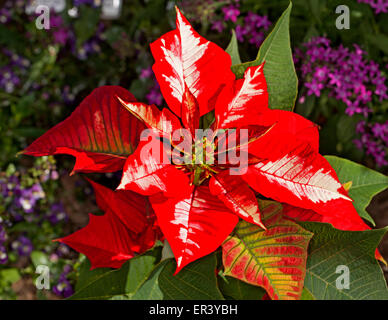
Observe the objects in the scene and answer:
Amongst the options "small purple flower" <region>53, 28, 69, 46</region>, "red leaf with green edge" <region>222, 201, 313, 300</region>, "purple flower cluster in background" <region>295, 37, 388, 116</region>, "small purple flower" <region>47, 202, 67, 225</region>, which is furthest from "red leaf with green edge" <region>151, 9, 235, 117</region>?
"small purple flower" <region>53, 28, 69, 46</region>

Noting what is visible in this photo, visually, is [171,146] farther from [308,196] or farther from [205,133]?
[308,196]

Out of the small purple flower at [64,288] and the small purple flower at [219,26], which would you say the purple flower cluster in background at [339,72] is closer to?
the small purple flower at [219,26]

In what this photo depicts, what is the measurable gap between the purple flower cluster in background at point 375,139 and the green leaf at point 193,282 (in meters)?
0.69

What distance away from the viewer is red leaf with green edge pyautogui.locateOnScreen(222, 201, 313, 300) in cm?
41

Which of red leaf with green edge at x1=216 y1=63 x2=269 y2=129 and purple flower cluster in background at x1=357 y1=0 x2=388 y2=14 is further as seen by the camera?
purple flower cluster in background at x1=357 y1=0 x2=388 y2=14

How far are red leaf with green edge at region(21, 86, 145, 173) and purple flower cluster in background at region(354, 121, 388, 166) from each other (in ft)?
2.34

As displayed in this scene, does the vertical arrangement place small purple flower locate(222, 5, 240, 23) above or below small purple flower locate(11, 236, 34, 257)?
above

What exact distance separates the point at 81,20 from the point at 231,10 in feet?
1.80

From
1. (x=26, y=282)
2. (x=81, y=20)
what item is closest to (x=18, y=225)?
(x=26, y=282)

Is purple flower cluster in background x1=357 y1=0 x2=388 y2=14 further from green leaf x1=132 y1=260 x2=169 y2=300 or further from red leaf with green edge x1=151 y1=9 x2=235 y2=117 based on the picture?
green leaf x1=132 y1=260 x2=169 y2=300

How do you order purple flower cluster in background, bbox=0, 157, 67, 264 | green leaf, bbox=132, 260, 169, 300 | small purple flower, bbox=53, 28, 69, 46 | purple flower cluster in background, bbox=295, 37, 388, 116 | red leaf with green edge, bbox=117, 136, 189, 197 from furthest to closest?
1. small purple flower, bbox=53, 28, 69, 46
2. purple flower cluster in background, bbox=0, 157, 67, 264
3. purple flower cluster in background, bbox=295, 37, 388, 116
4. green leaf, bbox=132, 260, 169, 300
5. red leaf with green edge, bbox=117, 136, 189, 197

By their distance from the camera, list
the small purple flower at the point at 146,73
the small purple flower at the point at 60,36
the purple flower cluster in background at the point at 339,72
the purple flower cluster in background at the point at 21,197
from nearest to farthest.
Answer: the purple flower cluster in background at the point at 339,72 < the purple flower cluster in background at the point at 21,197 < the small purple flower at the point at 146,73 < the small purple flower at the point at 60,36

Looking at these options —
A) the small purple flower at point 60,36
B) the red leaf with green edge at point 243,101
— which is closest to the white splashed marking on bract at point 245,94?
the red leaf with green edge at point 243,101

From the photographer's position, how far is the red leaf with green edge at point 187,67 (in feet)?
1.36
